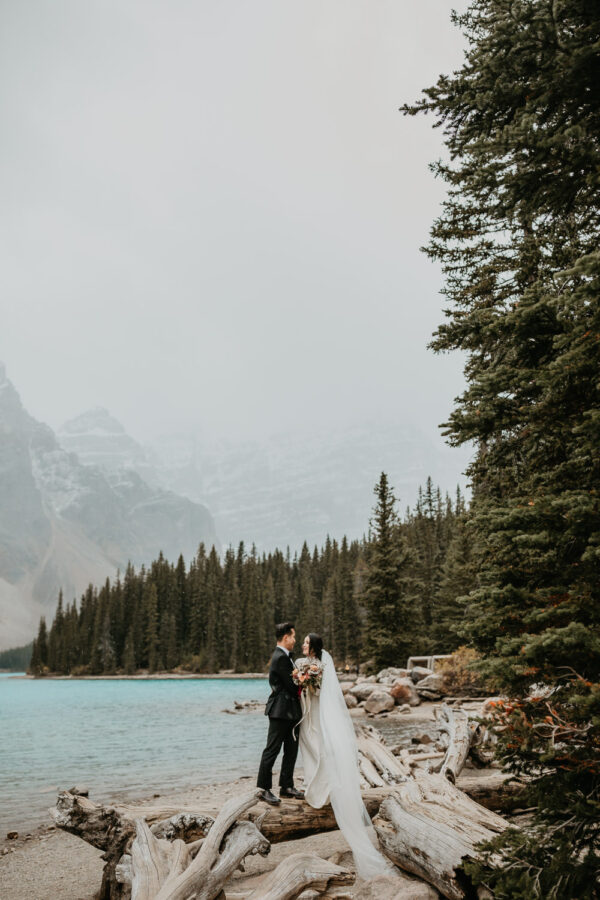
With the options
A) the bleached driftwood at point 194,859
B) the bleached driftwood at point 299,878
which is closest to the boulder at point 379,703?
the bleached driftwood at point 194,859

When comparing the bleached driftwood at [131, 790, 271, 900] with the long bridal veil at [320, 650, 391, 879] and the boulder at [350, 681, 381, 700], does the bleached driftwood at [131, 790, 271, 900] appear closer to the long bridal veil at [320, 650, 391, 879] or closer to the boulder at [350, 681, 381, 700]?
the long bridal veil at [320, 650, 391, 879]

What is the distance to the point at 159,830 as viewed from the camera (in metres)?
6.93

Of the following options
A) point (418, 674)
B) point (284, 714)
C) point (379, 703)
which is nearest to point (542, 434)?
point (284, 714)

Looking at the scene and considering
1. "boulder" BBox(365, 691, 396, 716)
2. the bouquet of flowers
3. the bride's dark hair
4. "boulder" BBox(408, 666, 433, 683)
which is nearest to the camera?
the bouquet of flowers

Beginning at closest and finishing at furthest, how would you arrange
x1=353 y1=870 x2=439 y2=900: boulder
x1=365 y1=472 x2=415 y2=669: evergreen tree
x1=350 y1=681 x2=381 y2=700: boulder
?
1. x1=353 y1=870 x2=439 y2=900: boulder
2. x1=350 y1=681 x2=381 y2=700: boulder
3. x1=365 y1=472 x2=415 y2=669: evergreen tree

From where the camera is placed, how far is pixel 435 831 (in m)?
5.61

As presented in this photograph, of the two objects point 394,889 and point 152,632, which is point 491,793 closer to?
point 394,889

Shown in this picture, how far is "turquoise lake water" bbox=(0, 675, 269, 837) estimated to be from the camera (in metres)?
14.8

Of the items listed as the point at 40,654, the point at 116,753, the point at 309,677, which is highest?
the point at 309,677

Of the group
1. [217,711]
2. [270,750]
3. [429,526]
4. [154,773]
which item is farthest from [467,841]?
[429,526]

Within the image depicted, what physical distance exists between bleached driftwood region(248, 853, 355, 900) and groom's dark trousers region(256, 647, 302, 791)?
2.40 meters

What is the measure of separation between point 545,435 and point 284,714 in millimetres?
5435

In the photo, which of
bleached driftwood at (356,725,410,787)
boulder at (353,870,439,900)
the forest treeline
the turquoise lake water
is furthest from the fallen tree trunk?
the forest treeline

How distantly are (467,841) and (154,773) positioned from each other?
46.3 ft
